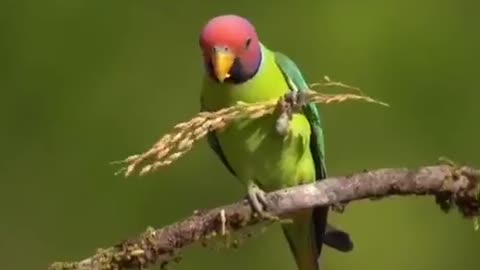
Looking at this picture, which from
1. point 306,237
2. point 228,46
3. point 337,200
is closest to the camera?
point 337,200

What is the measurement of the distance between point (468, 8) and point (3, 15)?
1081mm

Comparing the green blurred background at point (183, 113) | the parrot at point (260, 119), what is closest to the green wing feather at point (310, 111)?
the parrot at point (260, 119)

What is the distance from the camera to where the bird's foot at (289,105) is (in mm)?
1200

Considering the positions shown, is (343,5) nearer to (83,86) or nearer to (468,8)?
(468,8)

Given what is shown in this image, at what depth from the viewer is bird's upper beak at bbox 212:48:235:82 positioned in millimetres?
1217

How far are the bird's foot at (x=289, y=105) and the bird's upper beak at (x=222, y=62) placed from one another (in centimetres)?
7

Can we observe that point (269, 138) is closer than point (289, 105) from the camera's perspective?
No

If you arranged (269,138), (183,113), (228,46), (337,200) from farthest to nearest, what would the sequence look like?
1. (183,113)
2. (269,138)
3. (228,46)
4. (337,200)

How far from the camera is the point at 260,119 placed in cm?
131

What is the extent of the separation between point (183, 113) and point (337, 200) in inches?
55.1

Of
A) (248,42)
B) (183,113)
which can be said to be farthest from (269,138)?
(183,113)

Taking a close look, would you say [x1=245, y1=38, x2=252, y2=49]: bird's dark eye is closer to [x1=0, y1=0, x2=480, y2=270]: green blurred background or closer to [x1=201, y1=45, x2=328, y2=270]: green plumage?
[x1=201, y1=45, x2=328, y2=270]: green plumage

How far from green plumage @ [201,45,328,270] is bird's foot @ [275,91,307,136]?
2cm

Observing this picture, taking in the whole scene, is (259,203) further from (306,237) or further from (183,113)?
(183,113)
